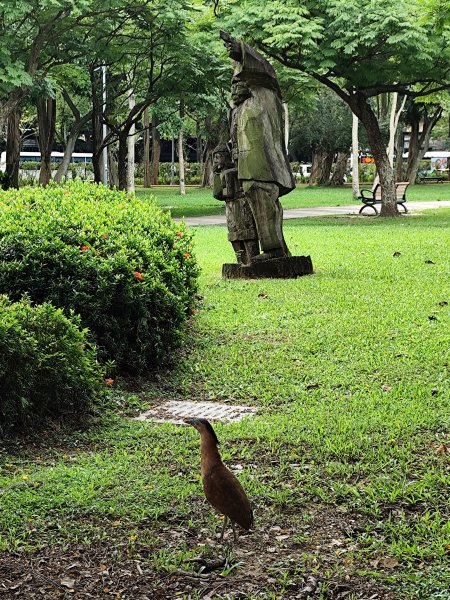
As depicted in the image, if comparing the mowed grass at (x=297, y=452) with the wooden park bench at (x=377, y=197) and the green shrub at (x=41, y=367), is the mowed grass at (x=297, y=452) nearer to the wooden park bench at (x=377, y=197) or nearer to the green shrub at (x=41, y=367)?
the green shrub at (x=41, y=367)

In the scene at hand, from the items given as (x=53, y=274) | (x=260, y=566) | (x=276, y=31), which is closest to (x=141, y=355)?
(x=53, y=274)

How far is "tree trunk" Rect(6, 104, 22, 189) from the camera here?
23453 millimetres

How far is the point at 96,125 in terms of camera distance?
89.9 feet

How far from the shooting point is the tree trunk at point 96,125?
2642 centimetres

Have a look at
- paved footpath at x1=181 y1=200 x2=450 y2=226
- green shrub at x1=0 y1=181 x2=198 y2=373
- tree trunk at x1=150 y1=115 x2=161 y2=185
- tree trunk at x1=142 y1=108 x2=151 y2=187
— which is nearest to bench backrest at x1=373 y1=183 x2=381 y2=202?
paved footpath at x1=181 y1=200 x2=450 y2=226

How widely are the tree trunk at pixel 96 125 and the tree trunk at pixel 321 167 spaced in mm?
26315

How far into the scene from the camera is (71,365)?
566 centimetres

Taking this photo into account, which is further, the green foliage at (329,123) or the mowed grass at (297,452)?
the green foliage at (329,123)

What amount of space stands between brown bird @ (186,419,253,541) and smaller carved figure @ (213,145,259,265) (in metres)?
8.06

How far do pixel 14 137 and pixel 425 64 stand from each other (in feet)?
35.3

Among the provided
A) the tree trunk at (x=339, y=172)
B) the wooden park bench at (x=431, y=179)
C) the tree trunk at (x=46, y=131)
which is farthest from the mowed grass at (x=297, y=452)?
the wooden park bench at (x=431, y=179)

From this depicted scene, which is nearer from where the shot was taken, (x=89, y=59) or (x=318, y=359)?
A: (x=318, y=359)

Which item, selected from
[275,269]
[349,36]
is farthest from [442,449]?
[349,36]

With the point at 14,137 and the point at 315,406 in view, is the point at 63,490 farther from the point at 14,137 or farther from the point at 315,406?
the point at 14,137
